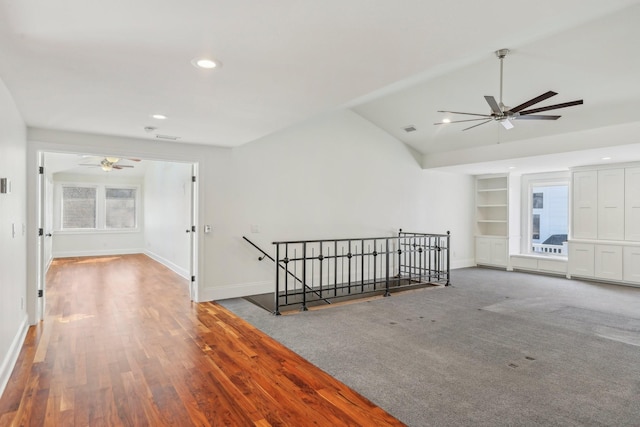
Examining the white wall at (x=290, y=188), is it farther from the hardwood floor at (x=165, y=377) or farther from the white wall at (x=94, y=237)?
the white wall at (x=94, y=237)

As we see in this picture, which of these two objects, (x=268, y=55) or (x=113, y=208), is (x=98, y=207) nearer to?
(x=113, y=208)

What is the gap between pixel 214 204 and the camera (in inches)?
222

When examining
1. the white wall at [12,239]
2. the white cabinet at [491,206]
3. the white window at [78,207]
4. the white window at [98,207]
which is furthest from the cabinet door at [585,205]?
the white window at [78,207]

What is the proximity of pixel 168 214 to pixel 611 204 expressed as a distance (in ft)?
31.5

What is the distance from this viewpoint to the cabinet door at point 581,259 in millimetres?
7547

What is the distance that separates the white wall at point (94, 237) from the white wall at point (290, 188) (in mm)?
7107

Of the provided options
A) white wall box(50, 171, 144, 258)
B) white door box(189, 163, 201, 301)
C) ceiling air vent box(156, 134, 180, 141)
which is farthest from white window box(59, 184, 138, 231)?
ceiling air vent box(156, 134, 180, 141)

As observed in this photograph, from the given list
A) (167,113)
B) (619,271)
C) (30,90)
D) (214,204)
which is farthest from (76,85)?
(619,271)

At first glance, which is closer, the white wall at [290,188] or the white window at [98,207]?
the white wall at [290,188]

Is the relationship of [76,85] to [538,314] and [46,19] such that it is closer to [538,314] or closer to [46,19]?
[46,19]

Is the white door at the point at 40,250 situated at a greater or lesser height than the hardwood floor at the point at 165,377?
greater

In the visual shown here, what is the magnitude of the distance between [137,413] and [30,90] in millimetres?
2728

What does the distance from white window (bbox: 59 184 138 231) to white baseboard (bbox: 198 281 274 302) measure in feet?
23.9

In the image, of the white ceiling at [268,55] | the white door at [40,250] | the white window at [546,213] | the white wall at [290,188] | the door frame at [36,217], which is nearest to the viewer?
the white ceiling at [268,55]
